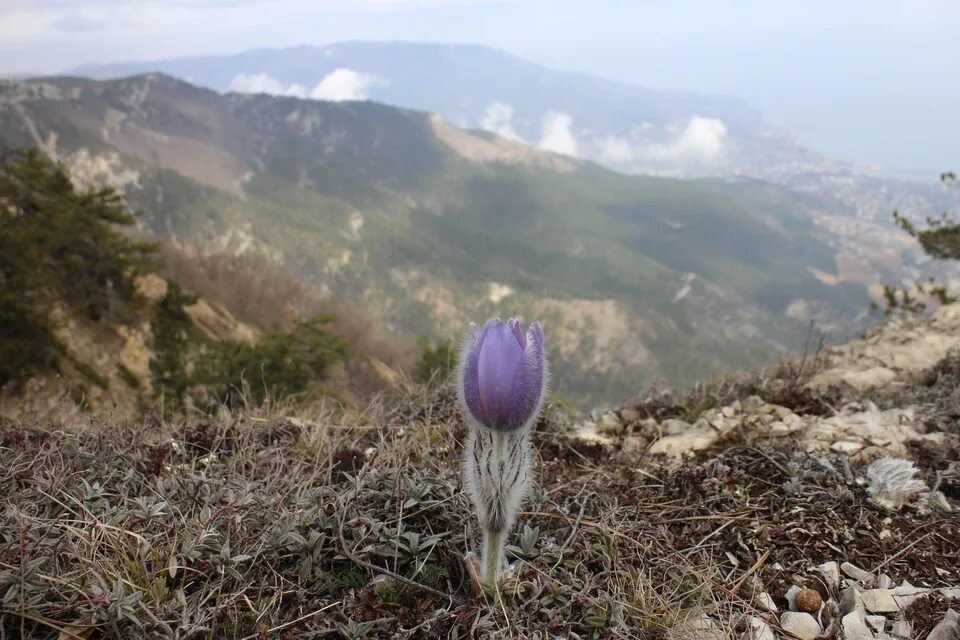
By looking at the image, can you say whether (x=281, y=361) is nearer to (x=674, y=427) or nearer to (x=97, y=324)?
(x=97, y=324)

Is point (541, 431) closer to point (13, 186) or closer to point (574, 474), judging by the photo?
point (574, 474)

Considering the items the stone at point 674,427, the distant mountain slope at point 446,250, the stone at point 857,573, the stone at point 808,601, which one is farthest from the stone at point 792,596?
the distant mountain slope at point 446,250

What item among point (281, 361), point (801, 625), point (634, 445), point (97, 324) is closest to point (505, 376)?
point (801, 625)

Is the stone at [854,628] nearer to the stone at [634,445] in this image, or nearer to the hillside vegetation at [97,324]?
the stone at [634,445]

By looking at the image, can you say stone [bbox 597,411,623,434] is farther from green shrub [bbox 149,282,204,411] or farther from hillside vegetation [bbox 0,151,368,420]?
hillside vegetation [bbox 0,151,368,420]

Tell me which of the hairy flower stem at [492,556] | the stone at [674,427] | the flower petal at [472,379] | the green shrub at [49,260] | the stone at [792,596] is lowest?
the green shrub at [49,260]

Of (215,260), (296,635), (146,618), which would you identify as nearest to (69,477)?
(146,618)
